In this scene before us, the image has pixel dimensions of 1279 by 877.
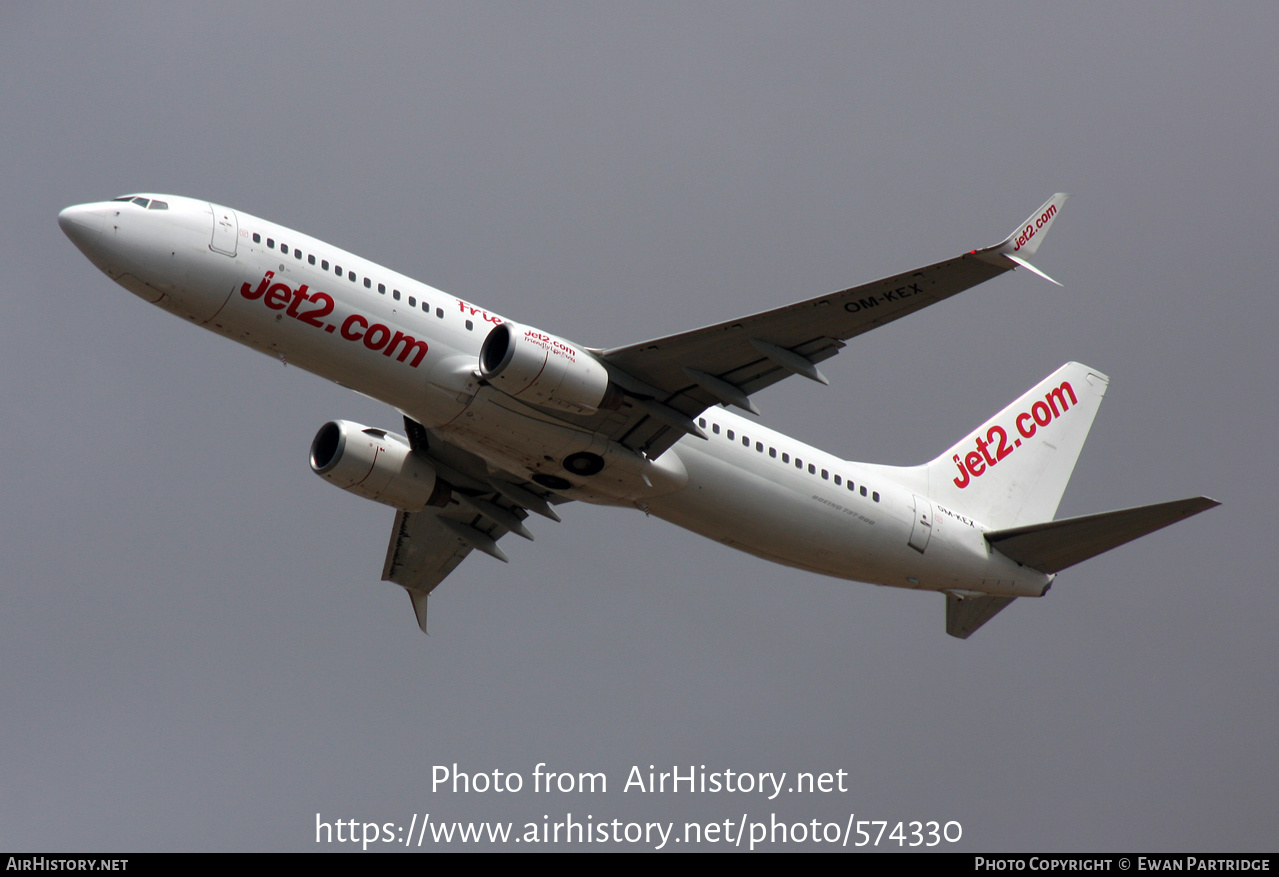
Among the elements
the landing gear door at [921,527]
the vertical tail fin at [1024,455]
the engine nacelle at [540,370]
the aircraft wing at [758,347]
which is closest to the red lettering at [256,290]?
the engine nacelle at [540,370]

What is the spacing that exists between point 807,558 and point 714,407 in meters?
4.53

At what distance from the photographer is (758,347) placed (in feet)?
100

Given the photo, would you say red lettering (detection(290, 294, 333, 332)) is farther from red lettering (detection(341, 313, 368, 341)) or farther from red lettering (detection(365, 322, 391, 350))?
red lettering (detection(365, 322, 391, 350))

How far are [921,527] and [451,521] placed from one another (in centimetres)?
1329

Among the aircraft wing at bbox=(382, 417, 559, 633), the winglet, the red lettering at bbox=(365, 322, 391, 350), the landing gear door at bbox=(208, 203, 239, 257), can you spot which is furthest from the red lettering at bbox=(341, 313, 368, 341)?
the winglet

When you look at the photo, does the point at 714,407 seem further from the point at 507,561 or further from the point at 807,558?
the point at 507,561

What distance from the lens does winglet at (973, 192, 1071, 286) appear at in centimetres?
2672

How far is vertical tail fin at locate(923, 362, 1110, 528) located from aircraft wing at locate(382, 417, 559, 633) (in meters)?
11.7

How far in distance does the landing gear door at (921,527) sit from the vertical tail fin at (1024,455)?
5.49 feet

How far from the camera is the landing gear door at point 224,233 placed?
29812 millimetres

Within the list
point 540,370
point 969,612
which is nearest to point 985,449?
point 969,612

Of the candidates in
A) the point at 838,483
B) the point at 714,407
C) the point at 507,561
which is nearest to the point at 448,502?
the point at 507,561

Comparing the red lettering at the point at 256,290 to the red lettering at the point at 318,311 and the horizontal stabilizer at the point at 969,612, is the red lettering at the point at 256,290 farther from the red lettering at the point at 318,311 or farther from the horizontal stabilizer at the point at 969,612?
the horizontal stabilizer at the point at 969,612

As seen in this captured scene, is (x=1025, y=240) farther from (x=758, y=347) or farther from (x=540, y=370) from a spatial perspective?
(x=540, y=370)
